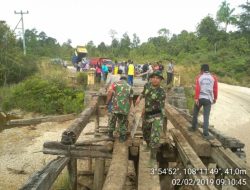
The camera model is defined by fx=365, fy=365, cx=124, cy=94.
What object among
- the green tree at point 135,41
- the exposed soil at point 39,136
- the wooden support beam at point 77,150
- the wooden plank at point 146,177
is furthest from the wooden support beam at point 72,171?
the green tree at point 135,41

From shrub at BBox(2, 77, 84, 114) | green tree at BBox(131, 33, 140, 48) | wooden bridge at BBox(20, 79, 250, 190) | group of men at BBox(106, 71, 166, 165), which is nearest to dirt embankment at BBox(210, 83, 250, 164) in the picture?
shrub at BBox(2, 77, 84, 114)

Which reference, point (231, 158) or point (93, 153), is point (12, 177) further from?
point (231, 158)

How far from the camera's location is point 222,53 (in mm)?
42094

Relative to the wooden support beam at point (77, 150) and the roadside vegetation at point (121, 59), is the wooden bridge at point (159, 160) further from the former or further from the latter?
the roadside vegetation at point (121, 59)

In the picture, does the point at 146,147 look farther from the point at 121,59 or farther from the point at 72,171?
the point at 121,59

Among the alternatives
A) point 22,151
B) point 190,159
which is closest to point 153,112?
point 190,159

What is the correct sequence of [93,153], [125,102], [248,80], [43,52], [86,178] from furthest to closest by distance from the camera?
[43,52] < [248,80] < [86,178] < [125,102] < [93,153]

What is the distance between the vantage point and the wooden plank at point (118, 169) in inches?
199

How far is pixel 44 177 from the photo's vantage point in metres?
5.35

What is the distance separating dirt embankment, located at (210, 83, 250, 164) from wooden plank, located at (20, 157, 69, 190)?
481 inches

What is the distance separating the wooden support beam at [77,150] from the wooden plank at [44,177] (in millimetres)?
241

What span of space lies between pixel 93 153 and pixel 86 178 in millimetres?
3066

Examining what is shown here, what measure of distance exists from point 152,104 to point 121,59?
39.3 metres

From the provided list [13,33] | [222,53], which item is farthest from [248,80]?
[13,33]
